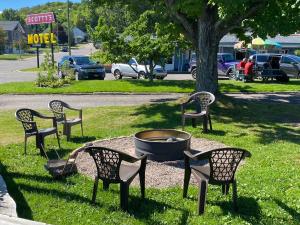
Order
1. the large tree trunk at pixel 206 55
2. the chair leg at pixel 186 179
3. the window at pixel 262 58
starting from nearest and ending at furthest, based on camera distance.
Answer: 1. the chair leg at pixel 186 179
2. the large tree trunk at pixel 206 55
3. the window at pixel 262 58

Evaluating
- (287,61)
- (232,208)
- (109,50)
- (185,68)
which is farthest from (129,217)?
(185,68)

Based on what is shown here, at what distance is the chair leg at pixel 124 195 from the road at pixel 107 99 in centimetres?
1098

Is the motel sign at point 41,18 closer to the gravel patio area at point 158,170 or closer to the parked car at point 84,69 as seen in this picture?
the parked car at point 84,69

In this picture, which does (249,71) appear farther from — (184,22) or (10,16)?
(10,16)

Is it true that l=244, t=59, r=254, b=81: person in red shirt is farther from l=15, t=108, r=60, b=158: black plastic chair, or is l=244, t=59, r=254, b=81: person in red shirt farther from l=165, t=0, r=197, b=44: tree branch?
l=15, t=108, r=60, b=158: black plastic chair

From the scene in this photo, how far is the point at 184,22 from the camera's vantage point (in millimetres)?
15445

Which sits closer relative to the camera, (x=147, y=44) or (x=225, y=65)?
(x=147, y=44)

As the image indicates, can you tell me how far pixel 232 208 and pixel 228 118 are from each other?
7820 millimetres

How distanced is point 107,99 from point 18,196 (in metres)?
12.2

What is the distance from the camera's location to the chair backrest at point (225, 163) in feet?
20.5

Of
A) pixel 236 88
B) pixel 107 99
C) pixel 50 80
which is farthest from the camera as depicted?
pixel 50 80

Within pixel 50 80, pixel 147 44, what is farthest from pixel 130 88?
pixel 50 80

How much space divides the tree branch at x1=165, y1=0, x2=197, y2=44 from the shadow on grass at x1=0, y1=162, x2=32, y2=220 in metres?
8.41

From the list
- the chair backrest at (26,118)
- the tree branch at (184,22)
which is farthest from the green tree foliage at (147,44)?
the chair backrest at (26,118)
